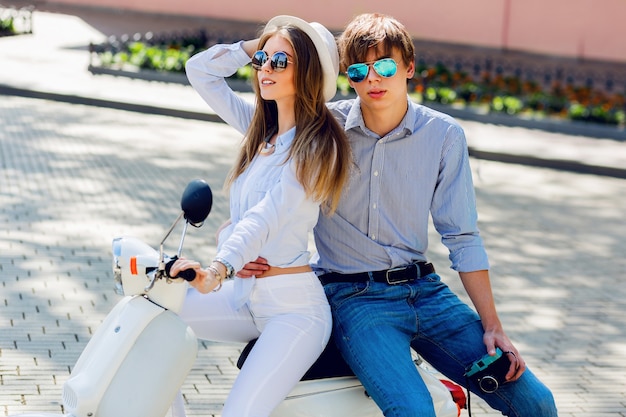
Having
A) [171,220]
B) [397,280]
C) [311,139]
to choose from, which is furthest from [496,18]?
[311,139]

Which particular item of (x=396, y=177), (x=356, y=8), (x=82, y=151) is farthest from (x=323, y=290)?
(x=356, y=8)

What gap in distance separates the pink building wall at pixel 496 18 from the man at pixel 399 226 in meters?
19.3

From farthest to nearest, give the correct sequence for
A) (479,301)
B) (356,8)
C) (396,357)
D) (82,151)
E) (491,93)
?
(356,8) → (491,93) → (82,151) → (479,301) → (396,357)

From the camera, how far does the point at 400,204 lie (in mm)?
3580

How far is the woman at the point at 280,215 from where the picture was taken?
311cm

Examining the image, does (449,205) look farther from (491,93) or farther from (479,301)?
(491,93)

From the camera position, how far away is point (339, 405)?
10.7 feet

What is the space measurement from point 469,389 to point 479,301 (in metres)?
0.33

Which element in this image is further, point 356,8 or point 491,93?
point 356,8

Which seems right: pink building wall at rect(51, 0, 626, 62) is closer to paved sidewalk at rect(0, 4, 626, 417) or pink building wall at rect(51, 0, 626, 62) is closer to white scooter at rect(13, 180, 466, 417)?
A: paved sidewalk at rect(0, 4, 626, 417)

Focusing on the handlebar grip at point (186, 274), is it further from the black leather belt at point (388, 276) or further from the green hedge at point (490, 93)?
the green hedge at point (490, 93)

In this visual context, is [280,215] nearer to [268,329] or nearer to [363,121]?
[268,329]

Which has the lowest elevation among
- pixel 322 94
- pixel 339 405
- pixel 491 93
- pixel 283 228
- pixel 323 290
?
pixel 491 93

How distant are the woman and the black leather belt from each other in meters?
0.23
